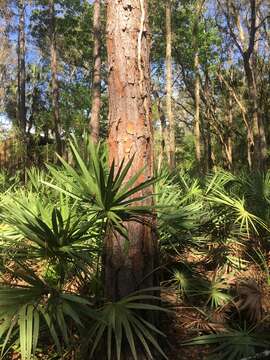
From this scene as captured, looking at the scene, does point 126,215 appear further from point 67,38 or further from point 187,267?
point 67,38

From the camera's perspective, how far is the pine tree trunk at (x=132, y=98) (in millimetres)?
4520

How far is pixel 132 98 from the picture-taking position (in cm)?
460

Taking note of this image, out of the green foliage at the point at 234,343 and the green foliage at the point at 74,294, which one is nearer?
the green foliage at the point at 74,294

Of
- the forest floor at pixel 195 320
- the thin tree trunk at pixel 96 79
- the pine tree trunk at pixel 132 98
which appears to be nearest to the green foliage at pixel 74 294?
the pine tree trunk at pixel 132 98

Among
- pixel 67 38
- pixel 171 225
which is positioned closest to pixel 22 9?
pixel 67 38

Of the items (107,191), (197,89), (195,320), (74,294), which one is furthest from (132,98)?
(197,89)

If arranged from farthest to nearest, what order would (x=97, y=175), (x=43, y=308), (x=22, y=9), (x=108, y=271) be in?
(x=22, y=9) < (x=108, y=271) < (x=97, y=175) < (x=43, y=308)

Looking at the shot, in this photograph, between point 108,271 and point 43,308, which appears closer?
point 43,308

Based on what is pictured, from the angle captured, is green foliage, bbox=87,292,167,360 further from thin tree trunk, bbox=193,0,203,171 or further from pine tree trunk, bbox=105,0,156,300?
thin tree trunk, bbox=193,0,203,171

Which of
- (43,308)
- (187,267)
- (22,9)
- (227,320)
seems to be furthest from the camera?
(22,9)

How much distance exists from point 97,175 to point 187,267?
7.13 ft

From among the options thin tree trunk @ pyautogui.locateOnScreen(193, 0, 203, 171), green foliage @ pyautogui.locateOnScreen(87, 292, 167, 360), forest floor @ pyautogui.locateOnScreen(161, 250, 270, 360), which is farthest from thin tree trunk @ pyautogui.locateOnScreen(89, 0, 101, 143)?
green foliage @ pyautogui.locateOnScreen(87, 292, 167, 360)

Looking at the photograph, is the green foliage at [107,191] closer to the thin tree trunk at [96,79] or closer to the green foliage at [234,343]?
the green foliage at [234,343]

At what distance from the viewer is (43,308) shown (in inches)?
150
